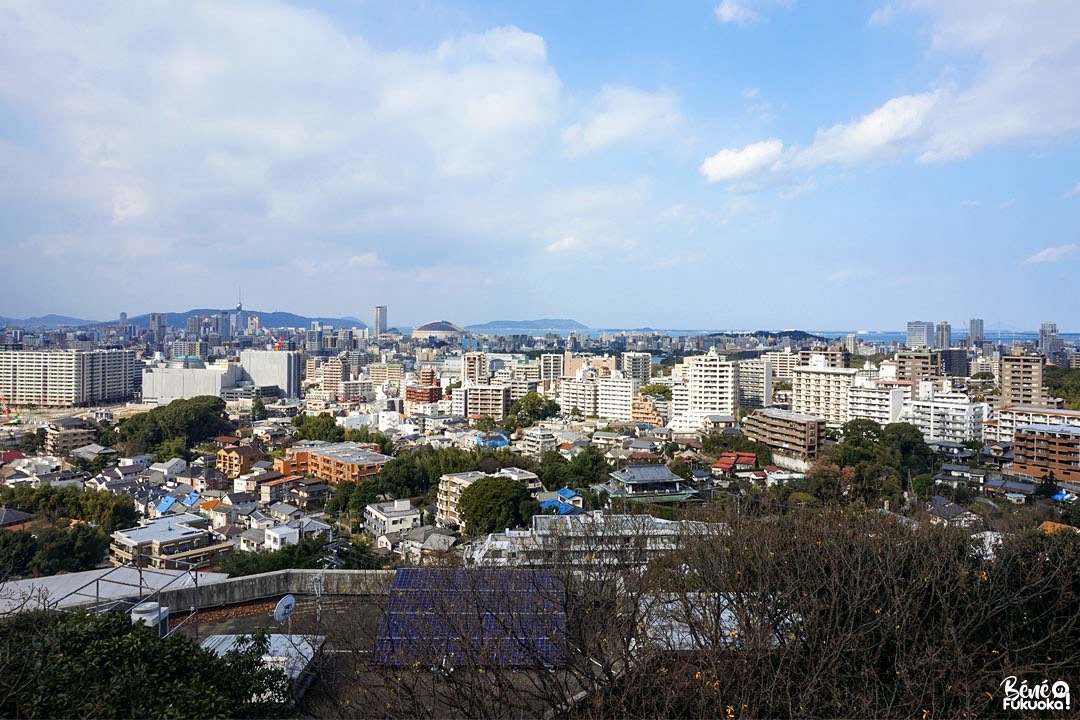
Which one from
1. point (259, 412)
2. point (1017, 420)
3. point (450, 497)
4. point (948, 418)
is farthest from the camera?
point (259, 412)

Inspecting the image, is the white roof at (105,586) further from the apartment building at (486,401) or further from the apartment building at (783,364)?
the apartment building at (783,364)

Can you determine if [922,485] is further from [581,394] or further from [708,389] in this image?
[581,394]

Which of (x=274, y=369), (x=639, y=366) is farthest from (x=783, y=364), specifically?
(x=274, y=369)

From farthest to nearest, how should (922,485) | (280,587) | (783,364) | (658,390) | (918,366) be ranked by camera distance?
(783,364) → (658,390) → (918,366) → (922,485) → (280,587)

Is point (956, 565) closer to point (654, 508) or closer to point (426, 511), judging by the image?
point (654, 508)

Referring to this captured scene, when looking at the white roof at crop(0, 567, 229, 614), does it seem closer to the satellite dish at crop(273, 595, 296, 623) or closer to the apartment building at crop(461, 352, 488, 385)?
the satellite dish at crop(273, 595, 296, 623)

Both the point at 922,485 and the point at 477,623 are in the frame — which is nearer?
the point at 477,623

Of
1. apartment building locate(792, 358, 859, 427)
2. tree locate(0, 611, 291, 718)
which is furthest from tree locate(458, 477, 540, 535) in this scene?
apartment building locate(792, 358, 859, 427)
